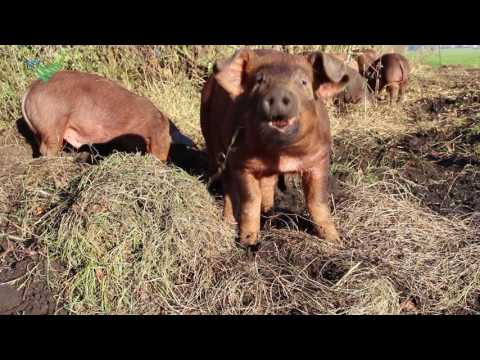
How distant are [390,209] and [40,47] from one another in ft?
18.0

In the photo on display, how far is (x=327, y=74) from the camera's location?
333 centimetres

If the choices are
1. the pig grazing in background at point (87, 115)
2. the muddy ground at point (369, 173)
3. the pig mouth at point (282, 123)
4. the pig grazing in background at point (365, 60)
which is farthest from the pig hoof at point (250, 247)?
the pig grazing in background at point (365, 60)

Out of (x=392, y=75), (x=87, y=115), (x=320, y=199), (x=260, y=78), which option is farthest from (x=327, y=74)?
(x=392, y=75)

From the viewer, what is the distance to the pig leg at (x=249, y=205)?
12.6 ft

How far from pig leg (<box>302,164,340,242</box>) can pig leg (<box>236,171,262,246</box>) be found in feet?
1.26

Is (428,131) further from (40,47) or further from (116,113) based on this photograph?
(40,47)

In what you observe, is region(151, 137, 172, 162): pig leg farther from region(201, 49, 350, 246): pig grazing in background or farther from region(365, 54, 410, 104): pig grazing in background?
region(365, 54, 410, 104): pig grazing in background

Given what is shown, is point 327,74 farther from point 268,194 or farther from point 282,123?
point 268,194

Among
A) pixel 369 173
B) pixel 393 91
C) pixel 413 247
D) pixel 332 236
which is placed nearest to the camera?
pixel 413 247

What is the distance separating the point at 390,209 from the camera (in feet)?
14.3

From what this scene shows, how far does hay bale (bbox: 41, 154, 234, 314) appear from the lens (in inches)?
131

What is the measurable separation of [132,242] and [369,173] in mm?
2582

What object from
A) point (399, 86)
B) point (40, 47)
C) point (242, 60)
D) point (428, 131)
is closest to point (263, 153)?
point (242, 60)
